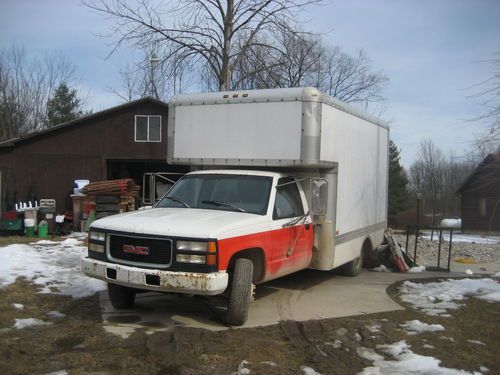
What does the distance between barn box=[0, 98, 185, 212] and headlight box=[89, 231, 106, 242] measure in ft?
47.9

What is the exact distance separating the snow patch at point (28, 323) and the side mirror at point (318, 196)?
3834 millimetres

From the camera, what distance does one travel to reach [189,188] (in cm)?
784

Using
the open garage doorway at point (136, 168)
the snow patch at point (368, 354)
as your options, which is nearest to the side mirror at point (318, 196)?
the snow patch at point (368, 354)

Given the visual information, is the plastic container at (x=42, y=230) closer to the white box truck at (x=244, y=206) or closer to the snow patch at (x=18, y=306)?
the white box truck at (x=244, y=206)

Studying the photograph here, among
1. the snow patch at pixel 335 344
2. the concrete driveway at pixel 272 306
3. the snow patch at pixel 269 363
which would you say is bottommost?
the concrete driveway at pixel 272 306

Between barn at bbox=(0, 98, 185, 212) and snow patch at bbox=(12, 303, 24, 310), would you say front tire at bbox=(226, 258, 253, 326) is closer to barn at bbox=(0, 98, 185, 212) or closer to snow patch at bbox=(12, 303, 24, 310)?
snow patch at bbox=(12, 303, 24, 310)

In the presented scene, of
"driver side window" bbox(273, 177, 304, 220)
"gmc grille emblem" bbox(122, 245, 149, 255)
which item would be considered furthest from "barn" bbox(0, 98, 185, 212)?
"gmc grille emblem" bbox(122, 245, 149, 255)

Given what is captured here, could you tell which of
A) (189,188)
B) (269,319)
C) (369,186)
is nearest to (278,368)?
(269,319)

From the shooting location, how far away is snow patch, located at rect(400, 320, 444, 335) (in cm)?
644

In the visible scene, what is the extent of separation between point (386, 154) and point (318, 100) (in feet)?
15.7

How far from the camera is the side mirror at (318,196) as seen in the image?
25.4 feet

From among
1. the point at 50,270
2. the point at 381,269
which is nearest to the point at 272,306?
Answer: the point at 50,270

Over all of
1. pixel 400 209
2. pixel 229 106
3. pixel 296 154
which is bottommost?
pixel 400 209

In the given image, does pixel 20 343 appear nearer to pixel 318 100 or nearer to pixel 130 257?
pixel 130 257
